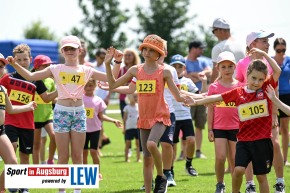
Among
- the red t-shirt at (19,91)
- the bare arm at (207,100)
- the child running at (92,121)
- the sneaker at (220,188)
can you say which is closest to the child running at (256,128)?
the bare arm at (207,100)

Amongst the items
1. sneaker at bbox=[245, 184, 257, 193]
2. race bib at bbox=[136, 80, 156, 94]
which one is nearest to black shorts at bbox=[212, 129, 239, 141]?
sneaker at bbox=[245, 184, 257, 193]

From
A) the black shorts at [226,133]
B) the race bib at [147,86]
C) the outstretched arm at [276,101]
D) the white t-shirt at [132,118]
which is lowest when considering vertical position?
the black shorts at [226,133]

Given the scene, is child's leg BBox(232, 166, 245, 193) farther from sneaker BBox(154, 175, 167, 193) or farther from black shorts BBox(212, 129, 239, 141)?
black shorts BBox(212, 129, 239, 141)

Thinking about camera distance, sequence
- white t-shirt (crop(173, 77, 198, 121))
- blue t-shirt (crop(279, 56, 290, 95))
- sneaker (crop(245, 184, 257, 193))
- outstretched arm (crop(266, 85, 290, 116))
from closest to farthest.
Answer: outstretched arm (crop(266, 85, 290, 116)), sneaker (crop(245, 184, 257, 193)), white t-shirt (crop(173, 77, 198, 121)), blue t-shirt (crop(279, 56, 290, 95))

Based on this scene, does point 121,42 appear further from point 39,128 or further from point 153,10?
point 39,128

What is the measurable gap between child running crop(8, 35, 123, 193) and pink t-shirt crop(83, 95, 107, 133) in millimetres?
2779

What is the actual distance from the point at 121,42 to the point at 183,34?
9.49 meters

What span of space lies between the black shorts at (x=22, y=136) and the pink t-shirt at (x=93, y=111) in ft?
5.69

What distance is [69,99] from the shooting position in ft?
37.4

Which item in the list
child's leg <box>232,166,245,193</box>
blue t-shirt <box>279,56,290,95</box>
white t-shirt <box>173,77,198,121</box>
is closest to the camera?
child's leg <box>232,166,245,193</box>

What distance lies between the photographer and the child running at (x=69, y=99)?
448 inches

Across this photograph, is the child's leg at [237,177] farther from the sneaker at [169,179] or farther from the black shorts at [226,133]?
the sneaker at [169,179]

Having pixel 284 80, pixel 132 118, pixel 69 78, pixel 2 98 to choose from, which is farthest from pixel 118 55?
pixel 132 118

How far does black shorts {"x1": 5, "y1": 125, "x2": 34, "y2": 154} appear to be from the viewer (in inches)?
494
